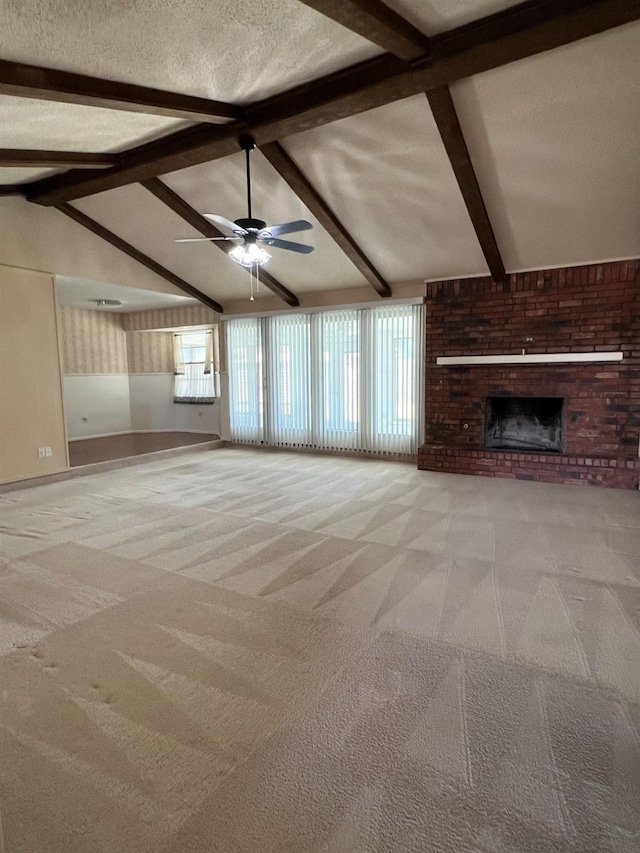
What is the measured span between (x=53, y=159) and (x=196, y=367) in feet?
18.8

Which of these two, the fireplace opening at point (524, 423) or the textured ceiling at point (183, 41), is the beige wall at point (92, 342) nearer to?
the textured ceiling at point (183, 41)

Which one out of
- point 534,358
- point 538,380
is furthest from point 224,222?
point 538,380

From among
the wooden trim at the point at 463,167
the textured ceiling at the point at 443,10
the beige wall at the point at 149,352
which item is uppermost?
the textured ceiling at the point at 443,10

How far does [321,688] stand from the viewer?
6.83 ft

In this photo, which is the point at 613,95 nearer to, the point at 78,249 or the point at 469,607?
the point at 469,607

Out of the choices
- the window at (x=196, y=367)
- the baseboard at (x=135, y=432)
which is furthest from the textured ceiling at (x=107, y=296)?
the baseboard at (x=135, y=432)

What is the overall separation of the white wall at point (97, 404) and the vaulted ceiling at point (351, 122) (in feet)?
13.1

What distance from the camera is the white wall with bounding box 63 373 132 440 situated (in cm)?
916

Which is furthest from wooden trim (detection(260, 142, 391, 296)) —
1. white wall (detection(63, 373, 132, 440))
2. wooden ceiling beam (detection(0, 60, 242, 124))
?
white wall (detection(63, 373, 132, 440))

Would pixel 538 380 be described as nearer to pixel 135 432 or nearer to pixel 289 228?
pixel 289 228

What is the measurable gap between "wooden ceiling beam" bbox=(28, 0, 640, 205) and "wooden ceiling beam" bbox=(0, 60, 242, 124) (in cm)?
43

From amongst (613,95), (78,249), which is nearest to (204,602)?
(613,95)

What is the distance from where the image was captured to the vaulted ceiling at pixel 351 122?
9.29 feet

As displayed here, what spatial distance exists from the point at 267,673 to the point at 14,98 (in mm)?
4017
